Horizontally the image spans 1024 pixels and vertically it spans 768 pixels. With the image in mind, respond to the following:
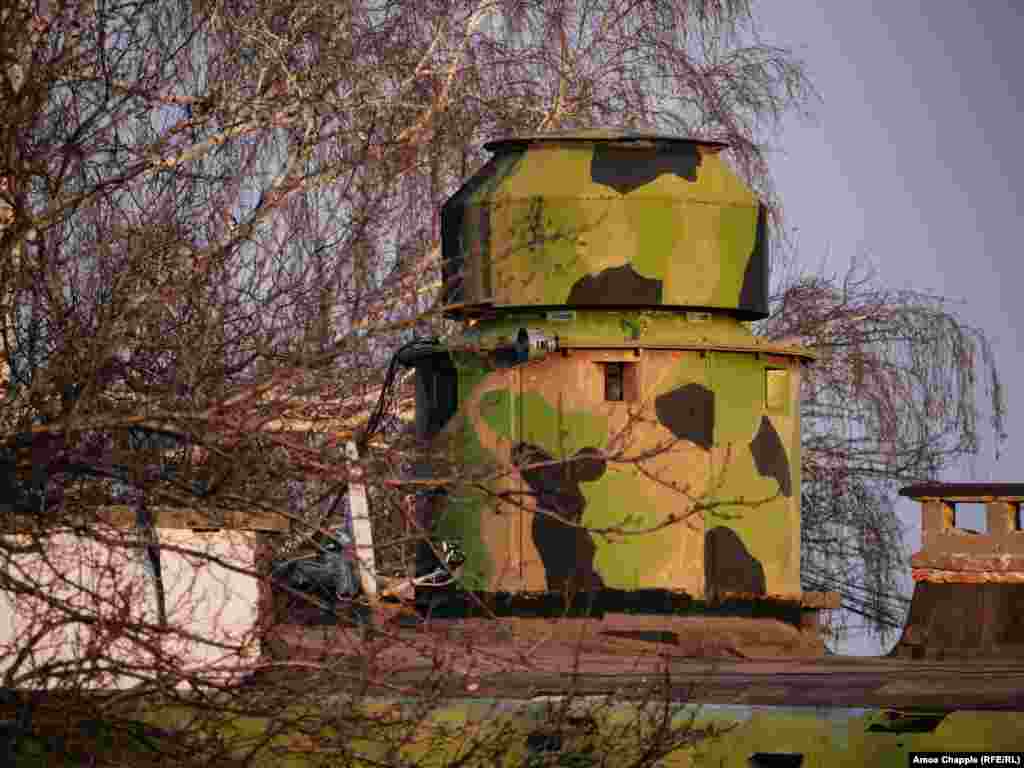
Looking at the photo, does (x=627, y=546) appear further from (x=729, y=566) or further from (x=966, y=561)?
(x=966, y=561)

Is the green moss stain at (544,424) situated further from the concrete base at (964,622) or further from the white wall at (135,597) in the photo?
the white wall at (135,597)

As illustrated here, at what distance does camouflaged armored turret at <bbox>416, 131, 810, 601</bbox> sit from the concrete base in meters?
0.85

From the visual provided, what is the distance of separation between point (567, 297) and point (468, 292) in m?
0.83

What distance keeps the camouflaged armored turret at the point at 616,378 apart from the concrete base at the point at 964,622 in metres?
0.85

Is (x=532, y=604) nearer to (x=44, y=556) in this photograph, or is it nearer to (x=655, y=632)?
(x=655, y=632)

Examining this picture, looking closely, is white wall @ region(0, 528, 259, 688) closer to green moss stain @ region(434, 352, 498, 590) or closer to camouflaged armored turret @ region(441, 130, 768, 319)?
green moss stain @ region(434, 352, 498, 590)

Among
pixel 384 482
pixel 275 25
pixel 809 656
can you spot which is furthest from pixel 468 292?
pixel 275 25

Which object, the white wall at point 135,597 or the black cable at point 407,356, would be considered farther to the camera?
the black cable at point 407,356

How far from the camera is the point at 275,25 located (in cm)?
2039

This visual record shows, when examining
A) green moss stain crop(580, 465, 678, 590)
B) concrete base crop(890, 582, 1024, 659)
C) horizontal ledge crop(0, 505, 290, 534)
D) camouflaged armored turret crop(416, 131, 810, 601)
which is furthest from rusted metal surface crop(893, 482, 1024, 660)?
horizontal ledge crop(0, 505, 290, 534)

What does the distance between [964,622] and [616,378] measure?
2.59m

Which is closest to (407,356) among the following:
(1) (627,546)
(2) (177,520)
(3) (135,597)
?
(1) (627,546)

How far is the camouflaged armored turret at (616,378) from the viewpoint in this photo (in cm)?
1394

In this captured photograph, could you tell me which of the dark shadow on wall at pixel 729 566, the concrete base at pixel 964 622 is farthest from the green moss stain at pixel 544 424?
the concrete base at pixel 964 622
